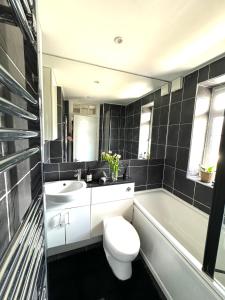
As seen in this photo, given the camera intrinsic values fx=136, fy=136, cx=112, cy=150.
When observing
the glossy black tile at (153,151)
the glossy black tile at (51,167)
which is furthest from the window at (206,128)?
the glossy black tile at (51,167)

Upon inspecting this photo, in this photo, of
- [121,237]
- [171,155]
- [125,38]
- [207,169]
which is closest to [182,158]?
[171,155]

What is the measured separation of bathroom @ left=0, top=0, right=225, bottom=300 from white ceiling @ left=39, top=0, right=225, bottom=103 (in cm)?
1

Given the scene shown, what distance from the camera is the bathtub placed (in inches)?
37.4

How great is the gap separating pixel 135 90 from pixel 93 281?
90.2 inches

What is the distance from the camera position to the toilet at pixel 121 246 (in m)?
1.21

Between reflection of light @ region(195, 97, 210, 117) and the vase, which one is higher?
reflection of light @ region(195, 97, 210, 117)

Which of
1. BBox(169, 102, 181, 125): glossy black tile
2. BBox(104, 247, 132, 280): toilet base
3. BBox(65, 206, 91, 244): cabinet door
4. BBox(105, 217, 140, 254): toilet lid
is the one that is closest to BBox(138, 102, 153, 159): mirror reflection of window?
BBox(169, 102, 181, 125): glossy black tile

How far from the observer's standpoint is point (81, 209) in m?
1.54

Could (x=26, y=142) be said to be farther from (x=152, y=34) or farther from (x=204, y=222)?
(x=204, y=222)

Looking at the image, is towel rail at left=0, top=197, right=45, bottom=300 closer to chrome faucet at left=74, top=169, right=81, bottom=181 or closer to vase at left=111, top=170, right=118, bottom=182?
chrome faucet at left=74, top=169, right=81, bottom=181

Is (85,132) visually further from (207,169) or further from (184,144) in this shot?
(207,169)

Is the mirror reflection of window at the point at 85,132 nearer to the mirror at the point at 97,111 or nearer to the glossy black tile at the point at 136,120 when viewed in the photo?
the mirror at the point at 97,111

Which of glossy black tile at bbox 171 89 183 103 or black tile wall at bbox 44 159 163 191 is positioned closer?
black tile wall at bbox 44 159 163 191

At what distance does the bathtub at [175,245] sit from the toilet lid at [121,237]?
0.69 feet
